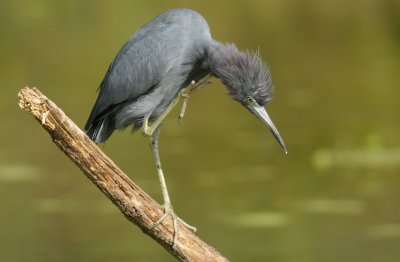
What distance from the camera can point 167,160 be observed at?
11984 mm

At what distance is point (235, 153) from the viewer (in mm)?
12273

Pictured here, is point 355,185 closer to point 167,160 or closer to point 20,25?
point 167,160

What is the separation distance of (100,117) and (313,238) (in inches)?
157

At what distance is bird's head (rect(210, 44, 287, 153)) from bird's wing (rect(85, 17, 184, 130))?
0.41 m

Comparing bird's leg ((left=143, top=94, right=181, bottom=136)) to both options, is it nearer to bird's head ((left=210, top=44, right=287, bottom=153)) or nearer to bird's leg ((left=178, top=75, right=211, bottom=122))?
bird's leg ((left=178, top=75, right=211, bottom=122))

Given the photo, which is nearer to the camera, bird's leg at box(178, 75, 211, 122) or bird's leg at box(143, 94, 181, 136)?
bird's leg at box(178, 75, 211, 122)

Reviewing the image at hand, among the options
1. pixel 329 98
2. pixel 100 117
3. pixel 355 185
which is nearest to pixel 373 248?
pixel 355 185

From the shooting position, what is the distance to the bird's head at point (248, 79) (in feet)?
20.0

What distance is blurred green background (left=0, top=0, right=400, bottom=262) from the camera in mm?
10008

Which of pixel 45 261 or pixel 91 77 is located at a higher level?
pixel 91 77

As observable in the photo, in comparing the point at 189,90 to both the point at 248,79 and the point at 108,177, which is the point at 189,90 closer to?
the point at 248,79

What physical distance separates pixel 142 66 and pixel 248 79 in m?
0.66

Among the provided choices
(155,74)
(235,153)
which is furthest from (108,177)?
(235,153)

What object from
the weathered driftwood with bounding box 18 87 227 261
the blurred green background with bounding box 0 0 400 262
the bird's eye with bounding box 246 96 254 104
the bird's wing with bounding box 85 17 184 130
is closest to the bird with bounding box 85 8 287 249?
the bird's wing with bounding box 85 17 184 130
